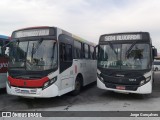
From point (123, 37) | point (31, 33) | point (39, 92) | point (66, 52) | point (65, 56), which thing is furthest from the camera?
point (123, 37)

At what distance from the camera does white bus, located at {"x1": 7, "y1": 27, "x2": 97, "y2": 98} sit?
7.39 metres

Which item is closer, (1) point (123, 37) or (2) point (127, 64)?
(2) point (127, 64)

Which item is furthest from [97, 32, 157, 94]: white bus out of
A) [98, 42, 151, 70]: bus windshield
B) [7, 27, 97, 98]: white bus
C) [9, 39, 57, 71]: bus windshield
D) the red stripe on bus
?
the red stripe on bus

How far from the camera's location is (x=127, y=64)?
28.8ft

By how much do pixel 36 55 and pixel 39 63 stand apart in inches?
13.1

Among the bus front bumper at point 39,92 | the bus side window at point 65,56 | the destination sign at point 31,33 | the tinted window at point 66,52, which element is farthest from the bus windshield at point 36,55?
the bus front bumper at point 39,92

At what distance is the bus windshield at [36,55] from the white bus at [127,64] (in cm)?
283

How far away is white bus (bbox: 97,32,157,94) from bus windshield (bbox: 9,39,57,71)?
2830 millimetres

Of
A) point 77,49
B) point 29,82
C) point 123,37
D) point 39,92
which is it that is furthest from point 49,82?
point 123,37

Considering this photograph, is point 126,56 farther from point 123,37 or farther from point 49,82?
point 49,82

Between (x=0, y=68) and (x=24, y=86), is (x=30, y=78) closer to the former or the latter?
(x=24, y=86)

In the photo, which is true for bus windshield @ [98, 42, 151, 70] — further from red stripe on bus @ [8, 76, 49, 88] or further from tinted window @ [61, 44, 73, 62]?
red stripe on bus @ [8, 76, 49, 88]

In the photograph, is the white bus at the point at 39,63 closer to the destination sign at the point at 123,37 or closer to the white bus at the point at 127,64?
the white bus at the point at 127,64

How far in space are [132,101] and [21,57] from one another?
5.12 meters
